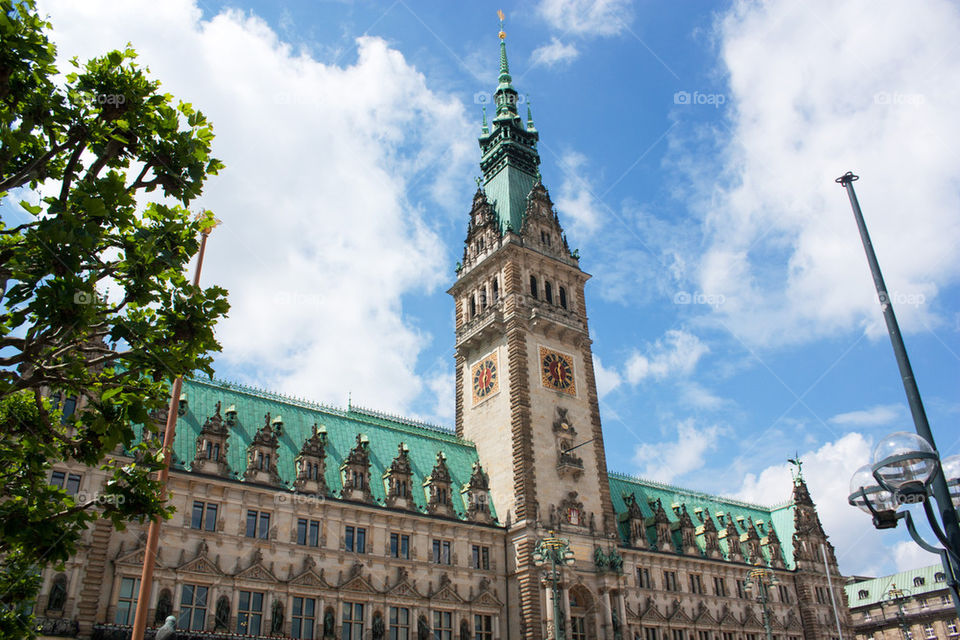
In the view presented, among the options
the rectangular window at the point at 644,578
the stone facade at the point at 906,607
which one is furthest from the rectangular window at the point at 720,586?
the stone facade at the point at 906,607

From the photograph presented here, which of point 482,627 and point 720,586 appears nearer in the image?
point 482,627

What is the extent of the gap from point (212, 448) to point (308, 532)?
7.98 meters

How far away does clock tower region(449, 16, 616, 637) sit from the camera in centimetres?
5619

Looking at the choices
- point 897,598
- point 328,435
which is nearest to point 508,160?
point 328,435

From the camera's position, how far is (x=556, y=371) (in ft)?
207

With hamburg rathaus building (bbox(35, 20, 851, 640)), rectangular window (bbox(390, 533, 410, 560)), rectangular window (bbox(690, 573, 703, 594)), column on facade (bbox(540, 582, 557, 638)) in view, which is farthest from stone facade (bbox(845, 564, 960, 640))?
rectangular window (bbox(390, 533, 410, 560))

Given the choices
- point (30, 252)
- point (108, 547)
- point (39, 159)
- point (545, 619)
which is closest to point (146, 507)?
point (30, 252)

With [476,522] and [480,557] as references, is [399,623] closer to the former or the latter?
[480,557]

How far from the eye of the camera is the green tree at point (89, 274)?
1189 centimetres

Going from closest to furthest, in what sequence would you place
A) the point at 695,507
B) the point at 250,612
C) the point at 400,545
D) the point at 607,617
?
the point at 250,612, the point at 400,545, the point at 607,617, the point at 695,507

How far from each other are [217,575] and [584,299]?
41.1m

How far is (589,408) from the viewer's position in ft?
210

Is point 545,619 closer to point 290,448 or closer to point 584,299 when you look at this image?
point 290,448

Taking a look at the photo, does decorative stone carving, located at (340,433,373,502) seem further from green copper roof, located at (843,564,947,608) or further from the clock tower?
green copper roof, located at (843,564,947,608)
